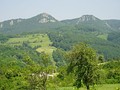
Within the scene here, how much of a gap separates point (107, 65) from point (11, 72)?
128ft

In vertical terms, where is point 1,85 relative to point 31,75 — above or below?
below

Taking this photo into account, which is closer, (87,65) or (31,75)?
(31,75)

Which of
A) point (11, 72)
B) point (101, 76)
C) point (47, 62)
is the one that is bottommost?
point (11, 72)

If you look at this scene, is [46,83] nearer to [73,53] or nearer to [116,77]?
Answer: [73,53]

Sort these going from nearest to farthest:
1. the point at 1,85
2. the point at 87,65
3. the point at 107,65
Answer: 1. the point at 87,65
2. the point at 1,85
3. the point at 107,65

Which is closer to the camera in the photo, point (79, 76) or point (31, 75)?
point (31, 75)

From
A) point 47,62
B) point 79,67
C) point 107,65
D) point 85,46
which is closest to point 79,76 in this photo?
point 79,67

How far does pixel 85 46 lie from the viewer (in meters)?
49.8

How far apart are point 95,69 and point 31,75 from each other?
1182 centimetres

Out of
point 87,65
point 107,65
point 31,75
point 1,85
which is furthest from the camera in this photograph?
point 107,65

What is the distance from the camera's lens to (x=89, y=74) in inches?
1938

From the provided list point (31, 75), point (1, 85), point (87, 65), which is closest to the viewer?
point (31, 75)

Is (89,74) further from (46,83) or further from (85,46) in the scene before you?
(46,83)

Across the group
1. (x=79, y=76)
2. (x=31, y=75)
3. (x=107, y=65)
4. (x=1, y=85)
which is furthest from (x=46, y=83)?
(x=107, y=65)
